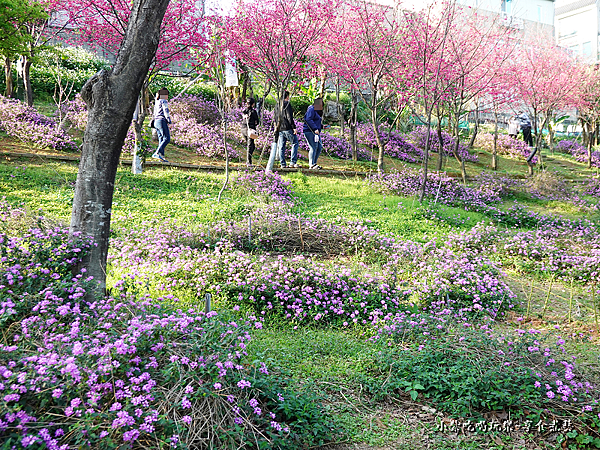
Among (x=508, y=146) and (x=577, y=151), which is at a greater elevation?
(x=508, y=146)

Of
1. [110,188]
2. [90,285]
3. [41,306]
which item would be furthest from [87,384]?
[110,188]

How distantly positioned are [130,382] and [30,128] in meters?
11.1

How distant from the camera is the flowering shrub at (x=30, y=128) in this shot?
11359mm

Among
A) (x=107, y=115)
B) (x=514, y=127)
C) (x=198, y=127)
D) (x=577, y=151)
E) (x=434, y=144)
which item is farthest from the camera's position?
(x=514, y=127)

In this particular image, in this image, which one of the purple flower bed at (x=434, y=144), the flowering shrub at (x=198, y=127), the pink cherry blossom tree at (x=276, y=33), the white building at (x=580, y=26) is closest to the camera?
the pink cherry blossom tree at (x=276, y=33)

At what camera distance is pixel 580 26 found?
41.1 m

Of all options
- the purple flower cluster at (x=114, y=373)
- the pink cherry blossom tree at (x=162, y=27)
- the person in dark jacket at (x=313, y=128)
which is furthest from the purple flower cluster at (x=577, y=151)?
the purple flower cluster at (x=114, y=373)

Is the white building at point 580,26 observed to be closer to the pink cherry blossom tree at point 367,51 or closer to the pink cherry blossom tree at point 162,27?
the pink cherry blossom tree at point 367,51

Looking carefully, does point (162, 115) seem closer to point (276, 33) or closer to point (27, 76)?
point (276, 33)

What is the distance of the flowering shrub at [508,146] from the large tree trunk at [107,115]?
21604mm

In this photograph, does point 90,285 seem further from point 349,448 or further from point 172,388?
point 349,448

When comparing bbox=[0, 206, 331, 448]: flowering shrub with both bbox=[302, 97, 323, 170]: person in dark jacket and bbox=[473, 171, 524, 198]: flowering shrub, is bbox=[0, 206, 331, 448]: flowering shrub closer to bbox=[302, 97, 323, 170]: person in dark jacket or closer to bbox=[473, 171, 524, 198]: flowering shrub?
bbox=[302, 97, 323, 170]: person in dark jacket

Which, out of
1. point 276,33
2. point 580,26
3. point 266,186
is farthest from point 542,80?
point 580,26

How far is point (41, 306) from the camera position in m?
3.18
